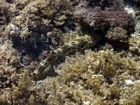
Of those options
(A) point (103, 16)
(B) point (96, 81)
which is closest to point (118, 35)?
(A) point (103, 16)

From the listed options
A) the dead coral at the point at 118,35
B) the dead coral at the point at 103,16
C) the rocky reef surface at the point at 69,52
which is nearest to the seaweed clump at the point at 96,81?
the rocky reef surface at the point at 69,52

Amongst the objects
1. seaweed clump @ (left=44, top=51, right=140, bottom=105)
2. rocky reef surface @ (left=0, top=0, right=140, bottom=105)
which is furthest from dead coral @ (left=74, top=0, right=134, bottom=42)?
seaweed clump @ (left=44, top=51, right=140, bottom=105)

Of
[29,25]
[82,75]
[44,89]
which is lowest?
[44,89]

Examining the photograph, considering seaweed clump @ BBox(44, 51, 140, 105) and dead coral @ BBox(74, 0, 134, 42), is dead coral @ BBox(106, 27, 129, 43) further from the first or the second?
seaweed clump @ BBox(44, 51, 140, 105)

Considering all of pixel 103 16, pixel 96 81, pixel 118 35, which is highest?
pixel 103 16

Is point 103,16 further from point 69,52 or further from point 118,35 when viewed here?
point 69,52

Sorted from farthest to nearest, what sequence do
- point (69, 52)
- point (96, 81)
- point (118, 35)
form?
point (69, 52) → point (118, 35) → point (96, 81)

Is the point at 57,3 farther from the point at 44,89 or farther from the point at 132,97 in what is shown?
the point at 132,97

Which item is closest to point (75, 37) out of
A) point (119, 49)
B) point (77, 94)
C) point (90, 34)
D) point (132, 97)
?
point (90, 34)
